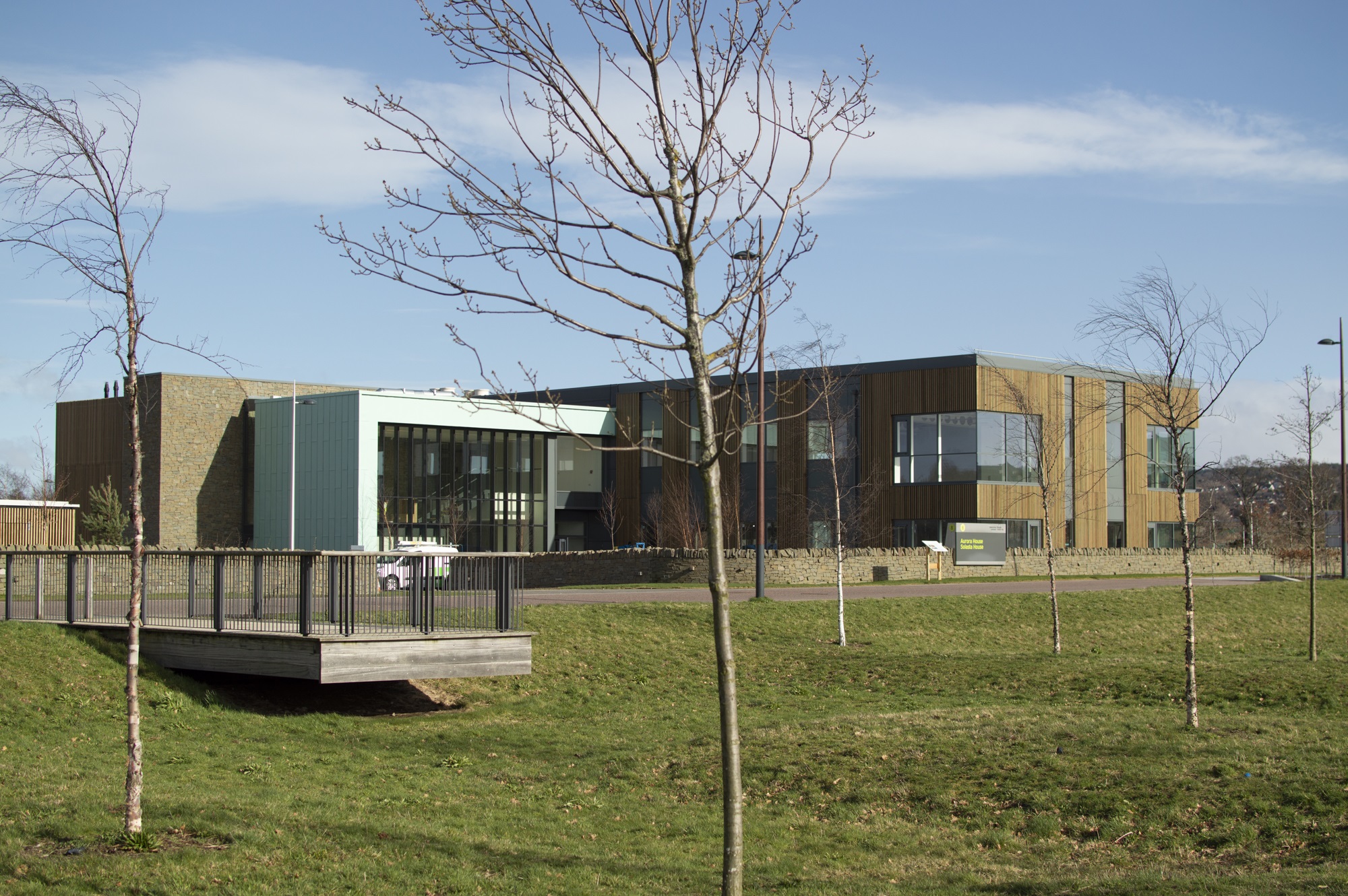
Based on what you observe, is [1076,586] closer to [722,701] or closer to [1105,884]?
[1105,884]

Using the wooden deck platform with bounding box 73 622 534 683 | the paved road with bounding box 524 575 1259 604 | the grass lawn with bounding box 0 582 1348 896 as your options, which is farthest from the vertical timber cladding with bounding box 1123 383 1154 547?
the wooden deck platform with bounding box 73 622 534 683

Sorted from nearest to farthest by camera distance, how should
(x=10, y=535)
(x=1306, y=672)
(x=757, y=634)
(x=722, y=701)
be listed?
(x=722, y=701) < (x=1306, y=672) < (x=757, y=634) < (x=10, y=535)

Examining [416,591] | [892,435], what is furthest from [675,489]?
[416,591]

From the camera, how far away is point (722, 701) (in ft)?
23.0

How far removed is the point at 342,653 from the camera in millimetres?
16328

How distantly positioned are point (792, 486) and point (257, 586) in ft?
117

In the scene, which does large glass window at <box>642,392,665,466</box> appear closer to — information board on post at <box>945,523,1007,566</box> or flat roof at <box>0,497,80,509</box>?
information board on post at <box>945,523,1007,566</box>

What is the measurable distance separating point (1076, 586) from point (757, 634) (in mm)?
16727

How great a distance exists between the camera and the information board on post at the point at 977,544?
43.0m

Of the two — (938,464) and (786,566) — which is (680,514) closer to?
(938,464)

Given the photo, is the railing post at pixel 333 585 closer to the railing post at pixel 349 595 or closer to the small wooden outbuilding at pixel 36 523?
the railing post at pixel 349 595

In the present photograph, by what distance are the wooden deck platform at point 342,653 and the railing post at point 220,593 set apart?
237 millimetres

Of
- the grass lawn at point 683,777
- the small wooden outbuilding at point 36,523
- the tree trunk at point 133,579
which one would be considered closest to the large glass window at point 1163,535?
the grass lawn at point 683,777

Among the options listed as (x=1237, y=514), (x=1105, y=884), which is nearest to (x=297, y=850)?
(x=1105, y=884)
